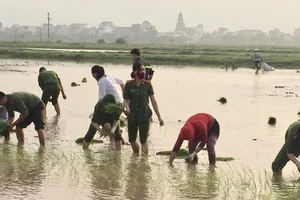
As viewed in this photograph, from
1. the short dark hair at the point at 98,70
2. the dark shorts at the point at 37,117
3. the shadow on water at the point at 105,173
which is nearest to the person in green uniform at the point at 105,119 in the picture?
the shadow on water at the point at 105,173

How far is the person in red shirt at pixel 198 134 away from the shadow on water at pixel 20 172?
2.00 metres

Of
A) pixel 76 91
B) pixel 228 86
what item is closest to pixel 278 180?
pixel 76 91

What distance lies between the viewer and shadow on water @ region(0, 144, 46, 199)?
8.42m

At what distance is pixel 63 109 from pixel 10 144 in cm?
623

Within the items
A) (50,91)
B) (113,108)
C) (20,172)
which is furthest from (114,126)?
(50,91)

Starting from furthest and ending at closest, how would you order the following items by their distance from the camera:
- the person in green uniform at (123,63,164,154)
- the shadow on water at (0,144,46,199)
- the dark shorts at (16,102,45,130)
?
the dark shorts at (16,102,45,130)
the person in green uniform at (123,63,164,154)
the shadow on water at (0,144,46,199)

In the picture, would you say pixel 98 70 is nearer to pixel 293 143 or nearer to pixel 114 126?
pixel 114 126

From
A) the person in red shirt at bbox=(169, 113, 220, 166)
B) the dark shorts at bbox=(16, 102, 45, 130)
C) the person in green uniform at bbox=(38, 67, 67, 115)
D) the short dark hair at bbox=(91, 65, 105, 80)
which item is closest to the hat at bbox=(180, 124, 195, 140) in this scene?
the person in red shirt at bbox=(169, 113, 220, 166)

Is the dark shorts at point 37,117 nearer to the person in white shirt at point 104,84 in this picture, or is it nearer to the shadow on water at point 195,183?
the person in white shirt at point 104,84

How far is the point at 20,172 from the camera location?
943 cm

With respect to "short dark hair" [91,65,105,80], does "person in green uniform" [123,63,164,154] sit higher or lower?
lower

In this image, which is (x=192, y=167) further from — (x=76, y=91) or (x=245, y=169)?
(x=76, y=91)

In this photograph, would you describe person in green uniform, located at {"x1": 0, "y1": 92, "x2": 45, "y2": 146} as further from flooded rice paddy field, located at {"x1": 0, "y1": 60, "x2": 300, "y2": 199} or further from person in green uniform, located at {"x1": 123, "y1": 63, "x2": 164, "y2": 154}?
person in green uniform, located at {"x1": 123, "y1": 63, "x2": 164, "y2": 154}

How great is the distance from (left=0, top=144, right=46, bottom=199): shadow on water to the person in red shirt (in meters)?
2.00
